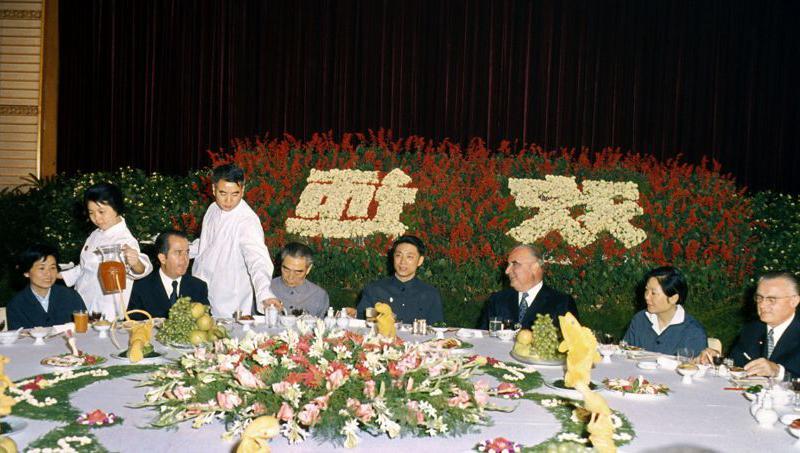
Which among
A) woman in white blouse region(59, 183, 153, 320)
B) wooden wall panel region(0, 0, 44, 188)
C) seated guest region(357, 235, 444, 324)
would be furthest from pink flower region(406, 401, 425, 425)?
wooden wall panel region(0, 0, 44, 188)

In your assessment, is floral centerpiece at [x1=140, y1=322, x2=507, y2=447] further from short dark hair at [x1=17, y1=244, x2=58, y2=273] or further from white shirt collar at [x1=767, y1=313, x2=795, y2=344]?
short dark hair at [x1=17, y1=244, x2=58, y2=273]

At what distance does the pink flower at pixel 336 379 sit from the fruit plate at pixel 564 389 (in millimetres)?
944

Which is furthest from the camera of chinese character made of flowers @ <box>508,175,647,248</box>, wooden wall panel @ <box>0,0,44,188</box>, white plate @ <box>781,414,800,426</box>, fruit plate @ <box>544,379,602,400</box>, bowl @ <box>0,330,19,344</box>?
wooden wall panel @ <box>0,0,44,188</box>

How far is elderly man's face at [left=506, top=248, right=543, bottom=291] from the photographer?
13.8 feet

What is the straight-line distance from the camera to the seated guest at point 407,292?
4.55m

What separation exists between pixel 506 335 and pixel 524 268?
57 centimetres

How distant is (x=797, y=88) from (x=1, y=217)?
29.2ft

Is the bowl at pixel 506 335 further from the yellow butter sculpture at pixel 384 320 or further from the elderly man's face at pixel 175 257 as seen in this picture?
the elderly man's face at pixel 175 257

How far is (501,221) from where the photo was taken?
657 centimetres

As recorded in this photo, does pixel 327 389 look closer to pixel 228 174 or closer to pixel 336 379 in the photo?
pixel 336 379

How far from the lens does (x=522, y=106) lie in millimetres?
9742

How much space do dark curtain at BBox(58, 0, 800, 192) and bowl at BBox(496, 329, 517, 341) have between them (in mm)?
6232

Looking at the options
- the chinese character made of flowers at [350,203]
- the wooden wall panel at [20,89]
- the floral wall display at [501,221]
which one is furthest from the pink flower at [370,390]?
the wooden wall panel at [20,89]

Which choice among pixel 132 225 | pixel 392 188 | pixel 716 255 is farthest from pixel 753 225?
pixel 132 225
